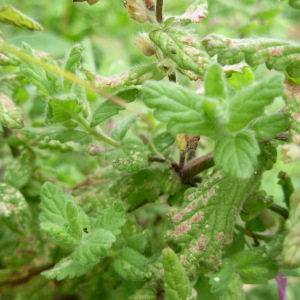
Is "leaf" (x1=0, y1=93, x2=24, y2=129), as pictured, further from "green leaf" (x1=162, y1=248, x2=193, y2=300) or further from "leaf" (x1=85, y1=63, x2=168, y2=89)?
"green leaf" (x1=162, y1=248, x2=193, y2=300)

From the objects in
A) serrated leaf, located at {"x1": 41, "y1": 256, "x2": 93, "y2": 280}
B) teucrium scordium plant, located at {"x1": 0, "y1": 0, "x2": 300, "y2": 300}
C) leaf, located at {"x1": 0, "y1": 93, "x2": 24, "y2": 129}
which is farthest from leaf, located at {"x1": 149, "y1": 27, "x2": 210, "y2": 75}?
serrated leaf, located at {"x1": 41, "y1": 256, "x2": 93, "y2": 280}

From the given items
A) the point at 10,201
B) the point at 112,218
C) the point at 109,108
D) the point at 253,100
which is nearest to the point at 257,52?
A: the point at 253,100

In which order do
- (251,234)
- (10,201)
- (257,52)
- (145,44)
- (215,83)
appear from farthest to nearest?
(251,234) → (10,201) → (145,44) → (257,52) → (215,83)

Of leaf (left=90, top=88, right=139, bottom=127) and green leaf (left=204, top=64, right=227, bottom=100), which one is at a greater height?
green leaf (left=204, top=64, right=227, bottom=100)

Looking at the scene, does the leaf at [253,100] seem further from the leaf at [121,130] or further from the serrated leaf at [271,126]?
the leaf at [121,130]

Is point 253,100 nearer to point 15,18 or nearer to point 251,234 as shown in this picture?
point 251,234

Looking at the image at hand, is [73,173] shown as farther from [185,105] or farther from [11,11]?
[185,105]

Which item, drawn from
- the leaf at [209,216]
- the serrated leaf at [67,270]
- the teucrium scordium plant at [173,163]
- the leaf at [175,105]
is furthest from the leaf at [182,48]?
the serrated leaf at [67,270]
